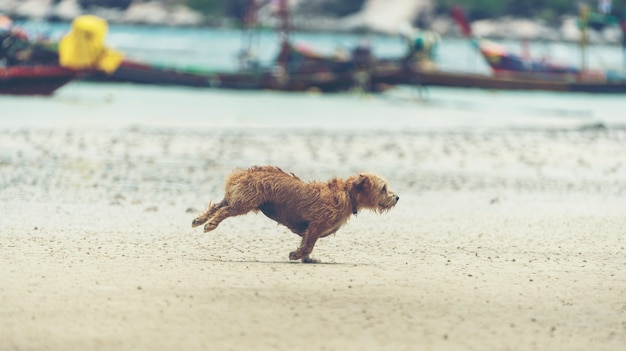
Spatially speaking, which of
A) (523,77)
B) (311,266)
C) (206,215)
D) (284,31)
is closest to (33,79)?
(284,31)

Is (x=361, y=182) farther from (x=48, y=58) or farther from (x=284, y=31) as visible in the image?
(x=284, y=31)

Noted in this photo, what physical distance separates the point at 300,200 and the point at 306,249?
0.35 metres

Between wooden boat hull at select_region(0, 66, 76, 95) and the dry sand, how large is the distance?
1176 cm

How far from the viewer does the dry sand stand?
17.7 feet

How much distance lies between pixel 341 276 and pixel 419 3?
9232 cm

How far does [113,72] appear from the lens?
34.0m

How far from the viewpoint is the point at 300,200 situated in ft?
24.2

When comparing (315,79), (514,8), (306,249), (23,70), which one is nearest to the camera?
(306,249)

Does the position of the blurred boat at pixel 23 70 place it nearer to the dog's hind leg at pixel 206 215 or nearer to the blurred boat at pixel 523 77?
the blurred boat at pixel 523 77

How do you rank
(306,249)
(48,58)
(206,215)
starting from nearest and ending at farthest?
(306,249), (206,215), (48,58)

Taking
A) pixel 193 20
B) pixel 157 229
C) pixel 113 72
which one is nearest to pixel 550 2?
pixel 193 20

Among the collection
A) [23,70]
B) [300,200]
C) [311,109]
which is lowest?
[311,109]

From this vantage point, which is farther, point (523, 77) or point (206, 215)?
point (523, 77)

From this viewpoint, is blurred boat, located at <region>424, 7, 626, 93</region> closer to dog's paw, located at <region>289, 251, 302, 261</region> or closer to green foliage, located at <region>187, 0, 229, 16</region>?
dog's paw, located at <region>289, 251, 302, 261</region>
